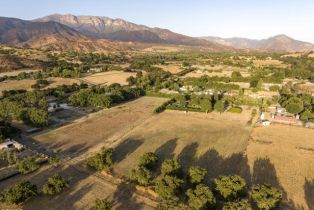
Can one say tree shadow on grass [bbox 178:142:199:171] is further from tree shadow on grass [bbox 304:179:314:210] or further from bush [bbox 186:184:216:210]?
tree shadow on grass [bbox 304:179:314:210]

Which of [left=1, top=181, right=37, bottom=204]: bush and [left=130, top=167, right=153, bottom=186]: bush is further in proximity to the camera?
[left=130, top=167, right=153, bottom=186]: bush

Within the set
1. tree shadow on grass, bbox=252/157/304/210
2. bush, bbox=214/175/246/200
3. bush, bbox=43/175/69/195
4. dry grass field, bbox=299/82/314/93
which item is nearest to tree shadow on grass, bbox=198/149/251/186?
tree shadow on grass, bbox=252/157/304/210

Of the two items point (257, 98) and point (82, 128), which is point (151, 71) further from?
point (82, 128)

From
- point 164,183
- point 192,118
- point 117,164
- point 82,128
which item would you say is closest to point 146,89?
point 192,118

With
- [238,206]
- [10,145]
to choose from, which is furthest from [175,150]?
[10,145]

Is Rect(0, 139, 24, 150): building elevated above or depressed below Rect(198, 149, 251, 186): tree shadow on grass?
below

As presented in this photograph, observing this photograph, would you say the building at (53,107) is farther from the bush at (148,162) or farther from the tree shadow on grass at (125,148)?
the bush at (148,162)

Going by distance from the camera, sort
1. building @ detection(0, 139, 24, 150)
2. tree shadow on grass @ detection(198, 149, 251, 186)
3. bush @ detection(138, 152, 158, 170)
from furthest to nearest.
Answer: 1. building @ detection(0, 139, 24, 150)
2. tree shadow on grass @ detection(198, 149, 251, 186)
3. bush @ detection(138, 152, 158, 170)
